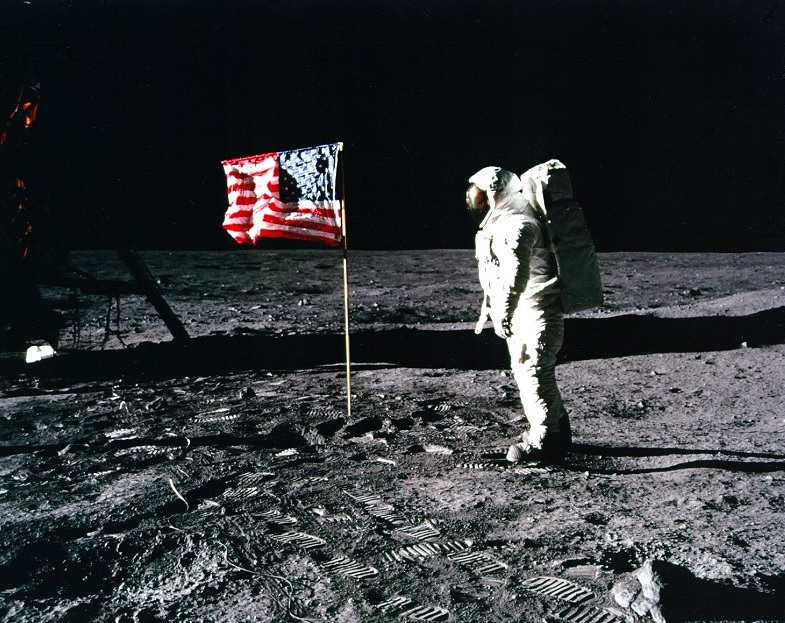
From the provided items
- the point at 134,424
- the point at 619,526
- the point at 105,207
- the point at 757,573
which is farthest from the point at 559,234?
the point at 105,207

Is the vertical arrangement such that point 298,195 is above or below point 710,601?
above

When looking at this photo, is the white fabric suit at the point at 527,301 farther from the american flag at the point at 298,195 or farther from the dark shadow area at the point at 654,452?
the american flag at the point at 298,195

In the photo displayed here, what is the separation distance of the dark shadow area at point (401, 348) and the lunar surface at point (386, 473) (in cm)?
3

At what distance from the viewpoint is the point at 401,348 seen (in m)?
6.05

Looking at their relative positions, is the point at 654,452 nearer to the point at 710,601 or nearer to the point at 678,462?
the point at 678,462

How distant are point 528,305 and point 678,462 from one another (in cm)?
118

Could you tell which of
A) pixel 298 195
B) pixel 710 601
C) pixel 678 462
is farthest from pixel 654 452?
pixel 298 195

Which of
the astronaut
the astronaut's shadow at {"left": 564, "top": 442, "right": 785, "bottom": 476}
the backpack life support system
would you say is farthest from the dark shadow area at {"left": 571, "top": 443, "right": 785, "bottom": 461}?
the backpack life support system

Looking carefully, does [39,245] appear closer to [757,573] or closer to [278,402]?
[278,402]

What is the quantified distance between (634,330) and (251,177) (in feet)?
13.2

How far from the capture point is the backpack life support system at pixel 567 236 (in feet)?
10.7

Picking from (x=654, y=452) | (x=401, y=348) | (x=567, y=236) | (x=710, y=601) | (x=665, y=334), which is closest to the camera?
(x=710, y=601)

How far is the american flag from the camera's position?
415 centimetres

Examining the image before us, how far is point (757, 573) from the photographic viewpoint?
233 cm
